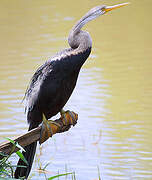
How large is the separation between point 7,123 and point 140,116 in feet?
5.89

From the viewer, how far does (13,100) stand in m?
8.40

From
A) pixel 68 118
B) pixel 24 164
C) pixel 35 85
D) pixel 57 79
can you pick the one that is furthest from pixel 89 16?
pixel 24 164

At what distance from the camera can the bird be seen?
435cm

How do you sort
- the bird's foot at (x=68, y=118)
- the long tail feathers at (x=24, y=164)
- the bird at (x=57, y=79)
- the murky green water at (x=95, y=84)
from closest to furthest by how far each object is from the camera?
the long tail feathers at (x=24, y=164) < the bird at (x=57, y=79) < the bird's foot at (x=68, y=118) < the murky green water at (x=95, y=84)

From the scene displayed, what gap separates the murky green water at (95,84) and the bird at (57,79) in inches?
36.1

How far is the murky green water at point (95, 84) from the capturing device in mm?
6590

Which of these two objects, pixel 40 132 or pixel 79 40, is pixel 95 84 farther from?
pixel 40 132

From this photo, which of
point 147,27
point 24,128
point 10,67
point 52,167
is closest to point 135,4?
point 147,27

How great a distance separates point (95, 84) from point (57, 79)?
4421 mm

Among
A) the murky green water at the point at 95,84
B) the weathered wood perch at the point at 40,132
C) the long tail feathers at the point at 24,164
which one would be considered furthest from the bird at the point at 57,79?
the murky green water at the point at 95,84

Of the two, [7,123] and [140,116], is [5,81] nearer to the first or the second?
[7,123]

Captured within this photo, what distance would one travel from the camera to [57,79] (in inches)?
174

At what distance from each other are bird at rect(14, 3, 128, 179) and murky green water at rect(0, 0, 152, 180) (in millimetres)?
916

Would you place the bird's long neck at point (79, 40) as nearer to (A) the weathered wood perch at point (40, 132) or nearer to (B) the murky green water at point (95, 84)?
(A) the weathered wood perch at point (40, 132)
